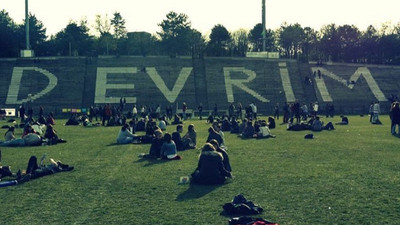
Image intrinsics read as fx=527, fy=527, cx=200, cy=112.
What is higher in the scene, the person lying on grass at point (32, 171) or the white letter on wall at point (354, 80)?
the white letter on wall at point (354, 80)

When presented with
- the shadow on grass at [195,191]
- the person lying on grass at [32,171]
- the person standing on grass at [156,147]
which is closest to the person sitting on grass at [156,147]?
the person standing on grass at [156,147]

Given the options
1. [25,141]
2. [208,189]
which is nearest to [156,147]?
[208,189]

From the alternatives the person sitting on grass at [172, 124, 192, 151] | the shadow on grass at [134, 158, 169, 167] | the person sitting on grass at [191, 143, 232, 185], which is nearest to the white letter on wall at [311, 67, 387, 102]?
the person sitting on grass at [172, 124, 192, 151]

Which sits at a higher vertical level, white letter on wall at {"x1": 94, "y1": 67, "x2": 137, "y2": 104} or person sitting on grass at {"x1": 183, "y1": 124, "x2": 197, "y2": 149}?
white letter on wall at {"x1": 94, "y1": 67, "x2": 137, "y2": 104}

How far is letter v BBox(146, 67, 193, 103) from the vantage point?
6354cm

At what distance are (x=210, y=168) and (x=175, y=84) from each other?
52343 millimetres

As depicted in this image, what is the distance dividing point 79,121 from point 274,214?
33.3 metres

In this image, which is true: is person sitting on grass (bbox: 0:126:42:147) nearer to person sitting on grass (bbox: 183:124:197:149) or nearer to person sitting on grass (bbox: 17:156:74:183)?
person sitting on grass (bbox: 183:124:197:149)

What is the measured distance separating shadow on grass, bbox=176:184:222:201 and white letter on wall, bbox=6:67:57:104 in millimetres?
49764

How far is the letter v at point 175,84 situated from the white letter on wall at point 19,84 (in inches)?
485

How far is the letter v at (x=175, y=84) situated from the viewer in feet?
208

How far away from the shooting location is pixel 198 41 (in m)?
129

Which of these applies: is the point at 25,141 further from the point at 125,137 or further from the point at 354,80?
the point at 354,80

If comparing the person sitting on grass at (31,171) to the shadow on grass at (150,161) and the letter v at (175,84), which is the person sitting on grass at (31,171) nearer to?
the shadow on grass at (150,161)
